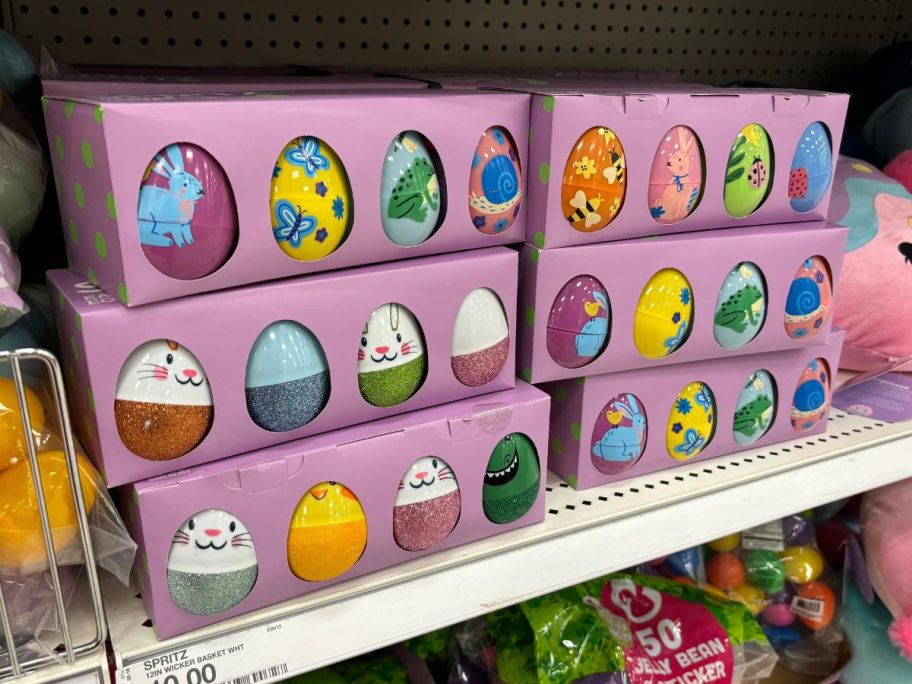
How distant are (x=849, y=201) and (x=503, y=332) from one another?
608mm

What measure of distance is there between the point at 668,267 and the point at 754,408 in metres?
0.23

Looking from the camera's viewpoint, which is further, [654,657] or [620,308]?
[654,657]

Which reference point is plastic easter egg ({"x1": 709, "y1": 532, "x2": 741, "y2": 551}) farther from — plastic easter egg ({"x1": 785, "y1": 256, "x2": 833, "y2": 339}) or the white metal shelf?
plastic easter egg ({"x1": 785, "y1": 256, "x2": 833, "y2": 339})

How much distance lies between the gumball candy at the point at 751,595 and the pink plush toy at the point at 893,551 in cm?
15

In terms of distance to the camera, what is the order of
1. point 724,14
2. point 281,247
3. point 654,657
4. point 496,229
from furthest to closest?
point 724,14 → point 654,657 → point 496,229 → point 281,247

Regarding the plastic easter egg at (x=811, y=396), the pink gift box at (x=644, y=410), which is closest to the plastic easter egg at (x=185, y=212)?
the pink gift box at (x=644, y=410)

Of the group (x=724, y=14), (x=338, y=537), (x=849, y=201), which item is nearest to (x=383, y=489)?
(x=338, y=537)

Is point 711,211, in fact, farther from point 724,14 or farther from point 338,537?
point 724,14

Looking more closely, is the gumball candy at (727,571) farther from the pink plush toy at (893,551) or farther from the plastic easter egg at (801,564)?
the pink plush toy at (893,551)

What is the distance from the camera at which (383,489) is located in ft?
2.16

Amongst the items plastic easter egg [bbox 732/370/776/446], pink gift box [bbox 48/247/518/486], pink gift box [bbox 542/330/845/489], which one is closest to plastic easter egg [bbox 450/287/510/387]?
pink gift box [bbox 48/247/518/486]

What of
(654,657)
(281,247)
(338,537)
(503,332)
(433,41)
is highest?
(433,41)

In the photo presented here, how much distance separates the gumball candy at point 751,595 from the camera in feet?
3.76

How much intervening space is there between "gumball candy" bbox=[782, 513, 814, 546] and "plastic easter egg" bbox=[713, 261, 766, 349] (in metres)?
0.46
